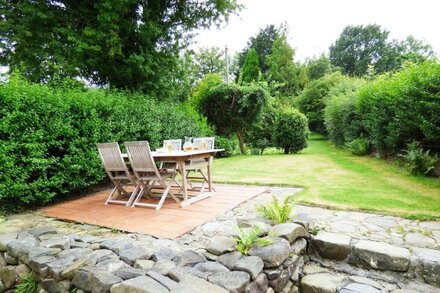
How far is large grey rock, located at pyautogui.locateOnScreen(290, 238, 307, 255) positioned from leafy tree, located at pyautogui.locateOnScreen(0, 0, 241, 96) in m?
6.91

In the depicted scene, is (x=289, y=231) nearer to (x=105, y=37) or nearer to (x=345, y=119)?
(x=105, y=37)

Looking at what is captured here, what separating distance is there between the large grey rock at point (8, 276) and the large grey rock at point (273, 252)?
8.17 feet

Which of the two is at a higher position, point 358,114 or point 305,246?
point 358,114

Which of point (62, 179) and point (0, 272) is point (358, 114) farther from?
point (0, 272)

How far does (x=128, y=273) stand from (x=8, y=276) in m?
1.69

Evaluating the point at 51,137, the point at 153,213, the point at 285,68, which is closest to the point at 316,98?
the point at 285,68

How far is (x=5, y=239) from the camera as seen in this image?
2.99 m

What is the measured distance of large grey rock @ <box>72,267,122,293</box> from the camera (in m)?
1.97

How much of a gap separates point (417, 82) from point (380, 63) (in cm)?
4277

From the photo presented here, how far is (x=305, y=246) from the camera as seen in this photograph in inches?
110

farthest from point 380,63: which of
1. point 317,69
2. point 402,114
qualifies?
point 402,114

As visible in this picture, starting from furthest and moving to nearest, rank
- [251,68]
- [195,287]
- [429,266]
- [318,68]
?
[318,68] → [251,68] → [429,266] → [195,287]

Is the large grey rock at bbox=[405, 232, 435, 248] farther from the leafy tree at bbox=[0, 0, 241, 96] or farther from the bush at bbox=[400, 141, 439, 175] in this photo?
the leafy tree at bbox=[0, 0, 241, 96]

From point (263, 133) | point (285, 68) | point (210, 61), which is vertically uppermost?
point (210, 61)
